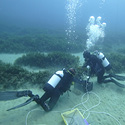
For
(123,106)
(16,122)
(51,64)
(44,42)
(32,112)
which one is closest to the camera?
(16,122)

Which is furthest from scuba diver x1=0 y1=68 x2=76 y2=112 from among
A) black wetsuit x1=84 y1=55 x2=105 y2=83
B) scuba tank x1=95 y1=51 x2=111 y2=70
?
scuba tank x1=95 y1=51 x2=111 y2=70

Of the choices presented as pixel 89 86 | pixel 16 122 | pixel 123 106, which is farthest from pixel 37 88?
pixel 123 106

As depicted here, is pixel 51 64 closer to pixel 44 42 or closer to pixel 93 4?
pixel 44 42

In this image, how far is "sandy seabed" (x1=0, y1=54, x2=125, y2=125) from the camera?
4632 mm

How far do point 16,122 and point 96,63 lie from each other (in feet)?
16.2

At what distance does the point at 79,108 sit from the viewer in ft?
17.8

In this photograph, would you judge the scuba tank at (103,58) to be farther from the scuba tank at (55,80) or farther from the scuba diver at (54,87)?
the scuba tank at (55,80)

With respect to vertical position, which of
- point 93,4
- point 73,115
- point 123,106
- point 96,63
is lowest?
point 123,106

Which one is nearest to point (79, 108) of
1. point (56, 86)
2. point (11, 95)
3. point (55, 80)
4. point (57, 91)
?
point (57, 91)

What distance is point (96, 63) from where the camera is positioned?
6.94 m

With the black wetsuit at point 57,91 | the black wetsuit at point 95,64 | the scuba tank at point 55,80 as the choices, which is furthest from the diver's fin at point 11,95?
the black wetsuit at point 95,64

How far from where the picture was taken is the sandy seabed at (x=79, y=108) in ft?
15.2

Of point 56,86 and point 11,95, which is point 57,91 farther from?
point 11,95

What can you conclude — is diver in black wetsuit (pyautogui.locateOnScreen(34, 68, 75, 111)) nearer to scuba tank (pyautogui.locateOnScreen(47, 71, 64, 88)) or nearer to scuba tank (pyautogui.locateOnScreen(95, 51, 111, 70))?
scuba tank (pyautogui.locateOnScreen(47, 71, 64, 88))
